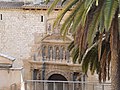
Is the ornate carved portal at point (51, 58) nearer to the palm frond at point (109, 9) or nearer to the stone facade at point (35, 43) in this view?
the stone facade at point (35, 43)

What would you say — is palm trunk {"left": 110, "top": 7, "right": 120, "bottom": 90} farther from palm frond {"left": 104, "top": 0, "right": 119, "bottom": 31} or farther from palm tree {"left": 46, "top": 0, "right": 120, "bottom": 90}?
palm frond {"left": 104, "top": 0, "right": 119, "bottom": 31}

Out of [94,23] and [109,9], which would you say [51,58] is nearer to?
[94,23]

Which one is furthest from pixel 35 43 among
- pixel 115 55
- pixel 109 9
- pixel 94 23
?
pixel 109 9

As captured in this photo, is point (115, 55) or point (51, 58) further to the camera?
point (51, 58)

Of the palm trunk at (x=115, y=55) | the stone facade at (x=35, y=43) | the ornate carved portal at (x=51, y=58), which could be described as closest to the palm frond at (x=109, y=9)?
the palm trunk at (x=115, y=55)

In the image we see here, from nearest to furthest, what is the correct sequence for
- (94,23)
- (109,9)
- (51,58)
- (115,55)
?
(109,9)
(94,23)
(115,55)
(51,58)

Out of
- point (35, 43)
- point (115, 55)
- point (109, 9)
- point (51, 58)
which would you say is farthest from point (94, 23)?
point (35, 43)

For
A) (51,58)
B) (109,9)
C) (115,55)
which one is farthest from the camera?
(51,58)

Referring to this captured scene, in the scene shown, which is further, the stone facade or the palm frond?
the stone facade

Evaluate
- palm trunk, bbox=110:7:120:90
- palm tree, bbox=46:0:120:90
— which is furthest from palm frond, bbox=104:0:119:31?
palm trunk, bbox=110:7:120:90

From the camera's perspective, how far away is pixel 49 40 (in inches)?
824

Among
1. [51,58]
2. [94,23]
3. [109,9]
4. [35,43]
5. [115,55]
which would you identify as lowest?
[115,55]

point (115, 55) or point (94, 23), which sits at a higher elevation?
point (94, 23)

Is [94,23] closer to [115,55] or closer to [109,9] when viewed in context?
[109,9]
